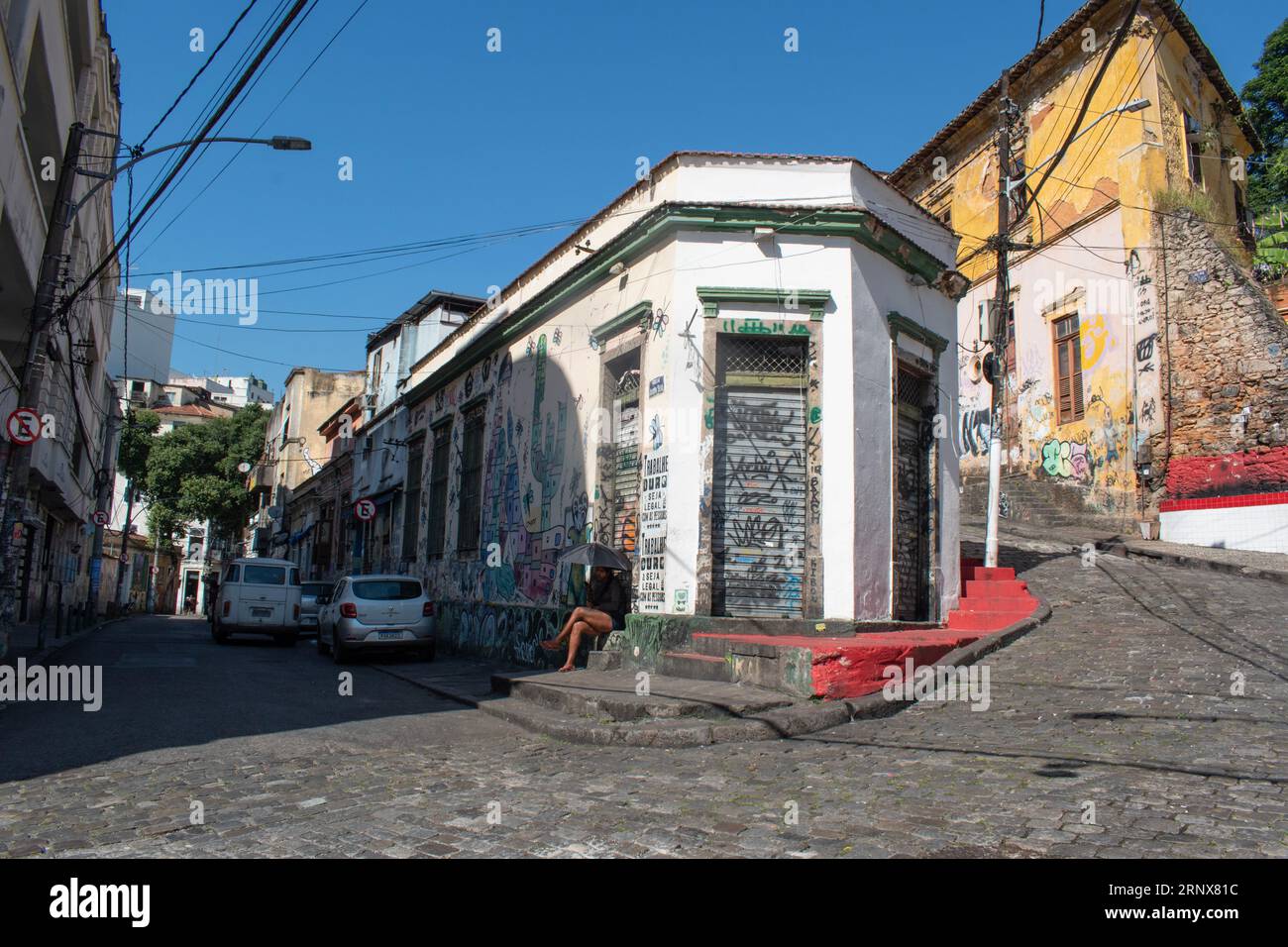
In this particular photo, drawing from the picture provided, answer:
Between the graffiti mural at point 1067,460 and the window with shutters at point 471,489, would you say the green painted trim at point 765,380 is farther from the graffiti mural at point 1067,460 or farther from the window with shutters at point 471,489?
the graffiti mural at point 1067,460

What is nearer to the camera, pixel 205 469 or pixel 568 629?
pixel 568 629

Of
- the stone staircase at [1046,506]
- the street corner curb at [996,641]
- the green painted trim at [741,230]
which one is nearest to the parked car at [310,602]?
the green painted trim at [741,230]

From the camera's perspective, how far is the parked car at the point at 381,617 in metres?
14.4

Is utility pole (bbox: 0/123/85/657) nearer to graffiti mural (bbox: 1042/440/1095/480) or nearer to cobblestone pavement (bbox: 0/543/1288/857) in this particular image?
cobblestone pavement (bbox: 0/543/1288/857)

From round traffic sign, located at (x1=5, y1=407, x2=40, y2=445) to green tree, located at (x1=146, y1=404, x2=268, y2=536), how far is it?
A: 33.2 m

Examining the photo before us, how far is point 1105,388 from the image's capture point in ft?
65.6

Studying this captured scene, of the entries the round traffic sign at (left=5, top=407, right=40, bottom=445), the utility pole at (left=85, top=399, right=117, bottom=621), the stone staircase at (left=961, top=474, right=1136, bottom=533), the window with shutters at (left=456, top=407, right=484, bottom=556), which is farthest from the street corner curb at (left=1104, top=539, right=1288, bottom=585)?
the utility pole at (left=85, top=399, right=117, bottom=621)

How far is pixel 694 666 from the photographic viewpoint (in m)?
9.21

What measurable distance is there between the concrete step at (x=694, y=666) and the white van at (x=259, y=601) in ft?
40.7

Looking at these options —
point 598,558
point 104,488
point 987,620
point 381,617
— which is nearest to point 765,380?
point 598,558

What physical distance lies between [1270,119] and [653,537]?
26763 millimetres

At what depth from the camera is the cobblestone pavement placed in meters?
4.29

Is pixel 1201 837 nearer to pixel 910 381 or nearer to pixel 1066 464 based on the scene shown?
pixel 910 381

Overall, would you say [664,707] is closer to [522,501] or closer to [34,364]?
[522,501]
